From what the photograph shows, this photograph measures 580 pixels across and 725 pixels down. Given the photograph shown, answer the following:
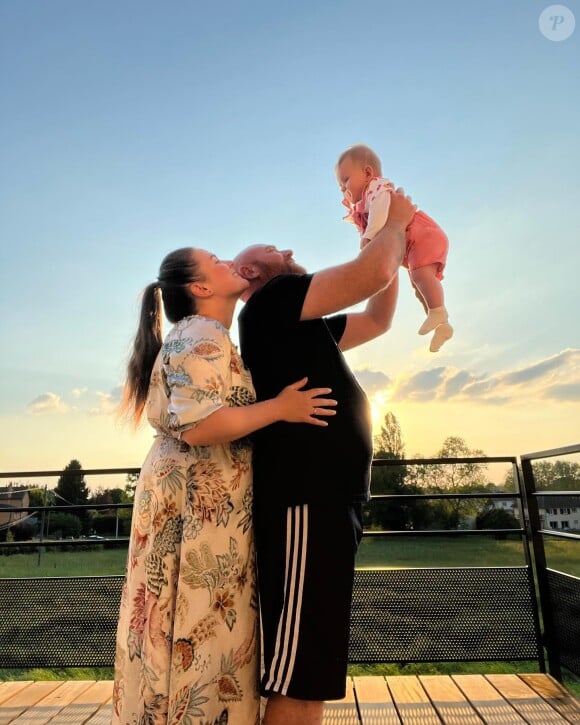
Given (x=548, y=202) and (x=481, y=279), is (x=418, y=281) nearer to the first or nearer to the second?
(x=481, y=279)

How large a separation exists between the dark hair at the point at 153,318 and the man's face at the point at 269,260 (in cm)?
16

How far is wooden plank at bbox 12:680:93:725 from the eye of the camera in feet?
7.38

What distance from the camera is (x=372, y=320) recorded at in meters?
1.65

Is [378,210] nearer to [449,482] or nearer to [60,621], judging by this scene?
[60,621]

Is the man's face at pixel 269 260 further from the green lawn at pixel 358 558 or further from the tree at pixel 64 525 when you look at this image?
the tree at pixel 64 525

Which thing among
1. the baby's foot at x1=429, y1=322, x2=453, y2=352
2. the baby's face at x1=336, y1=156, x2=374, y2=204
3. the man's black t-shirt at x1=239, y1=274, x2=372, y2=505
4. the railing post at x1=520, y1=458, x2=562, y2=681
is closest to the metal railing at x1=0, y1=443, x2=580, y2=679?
the railing post at x1=520, y1=458, x2=562, y2=681

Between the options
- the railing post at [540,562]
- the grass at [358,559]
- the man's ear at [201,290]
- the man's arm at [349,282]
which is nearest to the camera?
the man's arm at [349,282]

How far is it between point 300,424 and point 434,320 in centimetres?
90

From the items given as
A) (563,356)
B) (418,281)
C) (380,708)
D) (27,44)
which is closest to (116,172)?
(27,44)

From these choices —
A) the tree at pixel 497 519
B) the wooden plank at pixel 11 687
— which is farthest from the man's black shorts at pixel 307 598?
the wooden plank at pixel 11 687

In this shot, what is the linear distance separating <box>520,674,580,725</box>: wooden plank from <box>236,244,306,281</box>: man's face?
192 centimetres

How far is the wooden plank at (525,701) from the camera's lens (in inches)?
82.0

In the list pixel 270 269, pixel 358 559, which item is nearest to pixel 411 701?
pixel 358 559

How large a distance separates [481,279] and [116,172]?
496 centimetres
